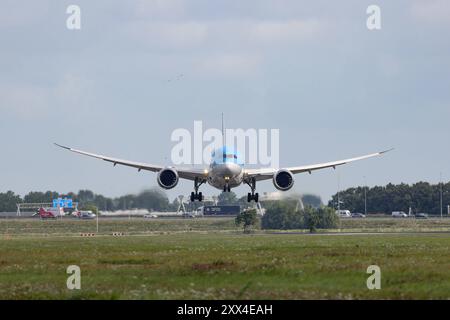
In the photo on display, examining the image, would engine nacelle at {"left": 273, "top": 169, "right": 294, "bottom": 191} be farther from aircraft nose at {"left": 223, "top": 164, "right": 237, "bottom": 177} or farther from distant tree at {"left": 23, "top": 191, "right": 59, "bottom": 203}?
distant tree at {"left": 23, "top": 191, "right": 59, "bottom": 203}

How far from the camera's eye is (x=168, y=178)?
8412 centimetres

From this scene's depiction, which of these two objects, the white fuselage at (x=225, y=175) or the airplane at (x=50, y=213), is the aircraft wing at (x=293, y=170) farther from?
the airplane at (x=50, y=213)

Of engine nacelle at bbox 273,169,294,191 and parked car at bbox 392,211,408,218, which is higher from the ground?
engine nacelle at bbox 273,169,294,191

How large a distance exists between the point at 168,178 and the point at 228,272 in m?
45.7

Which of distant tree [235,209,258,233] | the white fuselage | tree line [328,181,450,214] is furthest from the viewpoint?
tree line [328,181,450,214]

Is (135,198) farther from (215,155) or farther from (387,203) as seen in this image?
(387,203)

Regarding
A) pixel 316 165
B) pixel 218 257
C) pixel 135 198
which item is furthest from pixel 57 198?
pixel 218 257

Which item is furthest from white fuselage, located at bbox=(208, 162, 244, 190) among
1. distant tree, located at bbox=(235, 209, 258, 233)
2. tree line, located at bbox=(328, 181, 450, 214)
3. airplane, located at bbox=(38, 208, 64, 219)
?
tree line, located at bbox=(328, 181, 450, 214)

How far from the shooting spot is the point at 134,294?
3231cm

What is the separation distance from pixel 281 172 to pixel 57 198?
9867cm

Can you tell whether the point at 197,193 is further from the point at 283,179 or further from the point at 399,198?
the point at 399,198

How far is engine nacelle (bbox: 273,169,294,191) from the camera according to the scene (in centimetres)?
8525

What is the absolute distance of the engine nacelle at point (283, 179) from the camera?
8525cm

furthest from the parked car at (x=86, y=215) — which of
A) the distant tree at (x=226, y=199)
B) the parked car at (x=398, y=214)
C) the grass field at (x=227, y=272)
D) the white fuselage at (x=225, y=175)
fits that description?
the grass field at (x=227, y=272)
